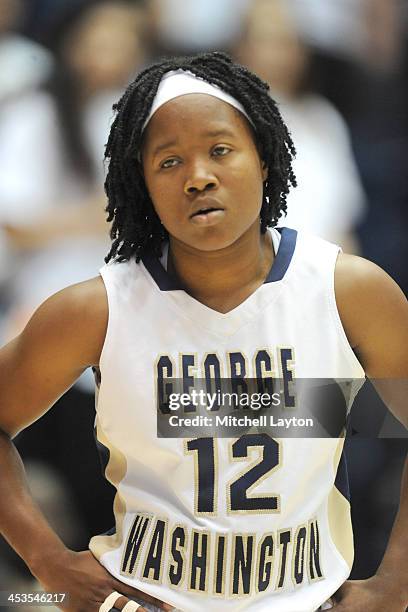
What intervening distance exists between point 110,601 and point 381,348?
52 cm

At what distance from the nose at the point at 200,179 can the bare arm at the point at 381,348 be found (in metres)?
0.23

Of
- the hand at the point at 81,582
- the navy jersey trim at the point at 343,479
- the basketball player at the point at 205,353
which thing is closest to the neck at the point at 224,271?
the basketball player at the point at 205,353

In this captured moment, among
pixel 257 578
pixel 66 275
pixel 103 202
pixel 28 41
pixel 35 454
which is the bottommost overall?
pixel 257 578

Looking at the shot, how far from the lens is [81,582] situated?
1242mm

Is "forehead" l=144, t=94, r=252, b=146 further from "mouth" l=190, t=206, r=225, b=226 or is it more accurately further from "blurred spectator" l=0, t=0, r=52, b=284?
"blurred spectator" l=0, t=0, r=52, b=284

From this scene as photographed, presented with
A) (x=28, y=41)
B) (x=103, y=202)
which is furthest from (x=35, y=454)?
→ (x=28, y=41)

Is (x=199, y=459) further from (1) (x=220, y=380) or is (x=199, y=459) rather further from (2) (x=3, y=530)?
(2) (x=3, y=530)

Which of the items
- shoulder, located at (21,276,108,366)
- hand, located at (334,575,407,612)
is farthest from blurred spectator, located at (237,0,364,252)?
hand, located at (334,575,407,612)

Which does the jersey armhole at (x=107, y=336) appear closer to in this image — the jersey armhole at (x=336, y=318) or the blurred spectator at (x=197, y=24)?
the jersey armhole at (x=336, y=318)

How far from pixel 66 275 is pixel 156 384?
→ 0.28 metres

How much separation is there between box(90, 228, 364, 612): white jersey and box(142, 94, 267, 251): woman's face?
0.12m

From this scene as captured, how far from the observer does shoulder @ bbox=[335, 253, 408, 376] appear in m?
1.20

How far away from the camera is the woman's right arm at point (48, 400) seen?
1199 millimetres

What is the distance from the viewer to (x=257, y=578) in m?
1.17
